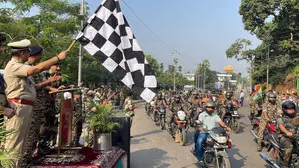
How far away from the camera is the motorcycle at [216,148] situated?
572cm

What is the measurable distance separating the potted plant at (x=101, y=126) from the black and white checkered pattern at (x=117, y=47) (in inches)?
23.9

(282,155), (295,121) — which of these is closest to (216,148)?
(282,155)

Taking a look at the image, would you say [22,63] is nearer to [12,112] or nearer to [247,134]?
[12,112]

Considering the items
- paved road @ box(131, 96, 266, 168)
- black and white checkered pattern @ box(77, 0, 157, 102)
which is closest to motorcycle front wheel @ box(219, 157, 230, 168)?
paved road @ box(131, 96, 266, 168)

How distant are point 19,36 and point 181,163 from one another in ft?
34.1

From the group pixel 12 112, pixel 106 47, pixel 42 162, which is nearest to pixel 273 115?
pixel 106 47

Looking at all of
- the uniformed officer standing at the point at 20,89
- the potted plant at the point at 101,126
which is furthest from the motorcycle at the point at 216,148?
the uniformed officer standing at the point at 20,89

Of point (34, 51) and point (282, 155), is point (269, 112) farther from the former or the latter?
point (34, 51)

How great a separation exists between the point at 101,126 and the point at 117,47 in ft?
4.37

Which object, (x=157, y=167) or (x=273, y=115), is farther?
(x=273, y=115)

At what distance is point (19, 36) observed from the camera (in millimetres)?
13930

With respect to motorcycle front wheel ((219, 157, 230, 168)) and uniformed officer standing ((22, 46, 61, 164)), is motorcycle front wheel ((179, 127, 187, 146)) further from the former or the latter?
uniformed officer standing ((22, 46, 61, 164))

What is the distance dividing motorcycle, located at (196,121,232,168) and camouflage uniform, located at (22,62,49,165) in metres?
3.24

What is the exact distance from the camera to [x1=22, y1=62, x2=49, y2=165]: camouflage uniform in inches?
150
